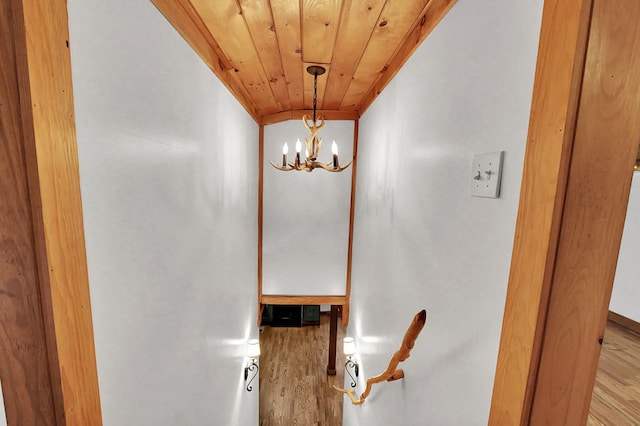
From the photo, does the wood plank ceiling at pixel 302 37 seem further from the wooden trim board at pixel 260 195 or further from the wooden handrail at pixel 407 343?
the wooden handrail at pixel 407 343

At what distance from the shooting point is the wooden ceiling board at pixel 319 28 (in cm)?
122

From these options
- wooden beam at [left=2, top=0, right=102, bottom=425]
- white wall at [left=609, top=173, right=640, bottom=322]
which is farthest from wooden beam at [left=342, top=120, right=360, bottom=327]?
white wall at [left=609, top=173, right=640, bottom=322]

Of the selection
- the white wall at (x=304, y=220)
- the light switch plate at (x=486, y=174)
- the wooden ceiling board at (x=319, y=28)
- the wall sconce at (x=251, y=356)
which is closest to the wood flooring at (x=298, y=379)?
the wall sconce at (x=251, y=356)

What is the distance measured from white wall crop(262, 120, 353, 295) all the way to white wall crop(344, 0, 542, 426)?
1.59 meters

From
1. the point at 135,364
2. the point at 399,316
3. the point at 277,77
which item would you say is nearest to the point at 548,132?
the point at 399,316

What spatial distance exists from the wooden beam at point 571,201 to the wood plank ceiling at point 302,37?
702 mm

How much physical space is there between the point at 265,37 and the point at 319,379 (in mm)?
5290

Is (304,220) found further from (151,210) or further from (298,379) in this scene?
(298,379)

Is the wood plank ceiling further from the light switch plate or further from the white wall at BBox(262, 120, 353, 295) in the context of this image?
the white wall at BBox(262, 120, 353, 295)

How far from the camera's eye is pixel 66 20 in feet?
2.02

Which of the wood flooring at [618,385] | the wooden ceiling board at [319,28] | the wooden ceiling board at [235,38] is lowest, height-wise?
the wood flooring at [618,385]

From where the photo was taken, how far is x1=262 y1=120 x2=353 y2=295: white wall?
131 inches

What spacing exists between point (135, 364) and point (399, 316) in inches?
51.2

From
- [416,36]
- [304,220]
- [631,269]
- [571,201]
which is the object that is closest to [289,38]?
[416,36]
